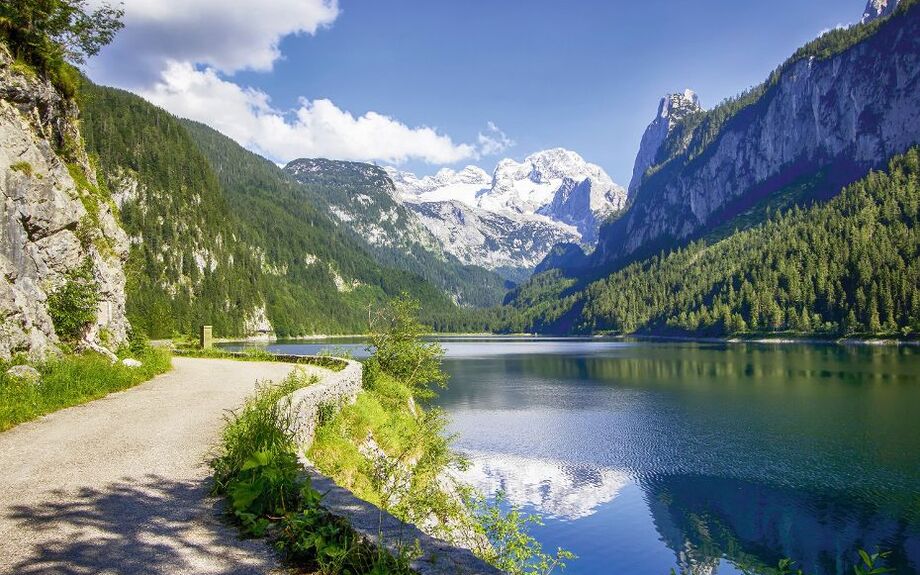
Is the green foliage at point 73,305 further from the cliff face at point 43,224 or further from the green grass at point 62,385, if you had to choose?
the green grass at point 62,385

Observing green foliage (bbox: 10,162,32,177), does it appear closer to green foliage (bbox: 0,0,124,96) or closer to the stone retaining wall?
green foliage (bbox: 0,0,124,96)

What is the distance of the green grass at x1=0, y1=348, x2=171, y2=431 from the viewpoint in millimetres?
18734

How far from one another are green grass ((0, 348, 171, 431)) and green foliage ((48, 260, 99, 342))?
5.25ft

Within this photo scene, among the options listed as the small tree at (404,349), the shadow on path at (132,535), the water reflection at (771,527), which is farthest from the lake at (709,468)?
the shadow on path at (132,535)

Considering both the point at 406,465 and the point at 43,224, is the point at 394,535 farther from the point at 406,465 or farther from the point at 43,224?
the point at 43,224

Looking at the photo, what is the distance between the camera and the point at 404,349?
4353 cm

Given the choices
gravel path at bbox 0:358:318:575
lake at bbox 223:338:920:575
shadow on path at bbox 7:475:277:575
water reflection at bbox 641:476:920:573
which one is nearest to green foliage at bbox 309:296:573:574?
shadow on path at bbox 7:475:277:575

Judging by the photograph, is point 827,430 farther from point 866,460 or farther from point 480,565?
point 480,565

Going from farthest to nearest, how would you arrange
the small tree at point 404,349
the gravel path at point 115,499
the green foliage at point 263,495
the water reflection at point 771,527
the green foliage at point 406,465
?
1. the small tree at point 404,349
2. the water reflection at point 771,527
3. the green foliage at point 406,465
4. the green foliage at point 263,495
5. the gravel path at point 115,499

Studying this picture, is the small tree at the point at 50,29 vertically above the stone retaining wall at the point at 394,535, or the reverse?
the small tree at the point at 50,29

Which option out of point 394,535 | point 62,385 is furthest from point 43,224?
point 394,535

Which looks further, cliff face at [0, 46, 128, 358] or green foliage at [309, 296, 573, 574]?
cliff face at [0, 46, 128, 358]

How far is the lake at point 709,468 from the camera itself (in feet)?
94.8

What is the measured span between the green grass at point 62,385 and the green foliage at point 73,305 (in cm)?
160
